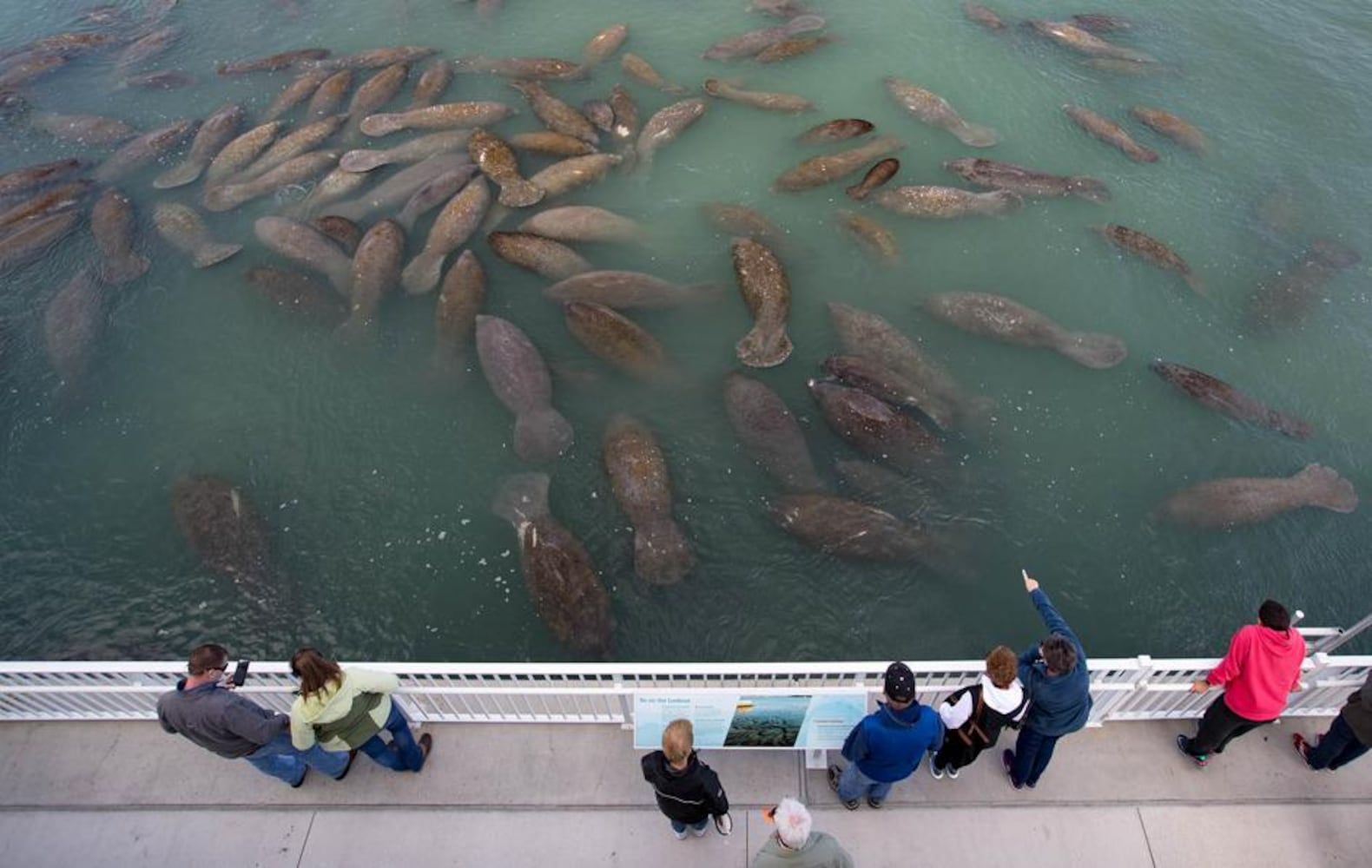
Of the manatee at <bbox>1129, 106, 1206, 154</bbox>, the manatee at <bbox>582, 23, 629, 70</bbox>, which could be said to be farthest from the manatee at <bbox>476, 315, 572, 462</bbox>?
the manatee at <bbox>1129, 106, 1206, 154</bbox>

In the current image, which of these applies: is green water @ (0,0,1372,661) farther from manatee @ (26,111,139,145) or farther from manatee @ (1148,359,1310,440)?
manatee @ (26,111,139,145)

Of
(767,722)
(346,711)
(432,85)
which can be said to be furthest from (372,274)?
(767,722)

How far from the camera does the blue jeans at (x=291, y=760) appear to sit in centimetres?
516

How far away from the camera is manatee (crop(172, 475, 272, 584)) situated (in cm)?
757

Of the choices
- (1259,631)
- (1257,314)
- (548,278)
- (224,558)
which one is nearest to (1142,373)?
(1257,314)

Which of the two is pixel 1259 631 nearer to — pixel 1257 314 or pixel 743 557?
pixel 743 557

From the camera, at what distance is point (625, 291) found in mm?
9633

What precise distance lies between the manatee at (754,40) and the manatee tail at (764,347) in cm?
658

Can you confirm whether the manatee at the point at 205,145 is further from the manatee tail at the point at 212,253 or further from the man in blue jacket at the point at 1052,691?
the man in blue jacket at the point at 1052,691

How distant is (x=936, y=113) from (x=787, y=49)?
2.83 meters

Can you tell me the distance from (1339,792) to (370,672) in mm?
6448

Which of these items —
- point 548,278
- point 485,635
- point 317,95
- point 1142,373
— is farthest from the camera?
point 317,95

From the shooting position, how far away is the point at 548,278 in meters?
9.99

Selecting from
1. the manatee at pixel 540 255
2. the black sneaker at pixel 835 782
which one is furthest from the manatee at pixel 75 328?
the black sneaker at pixel 835 782
